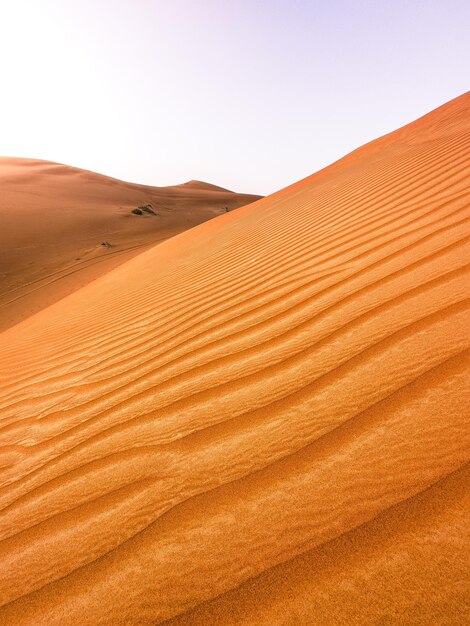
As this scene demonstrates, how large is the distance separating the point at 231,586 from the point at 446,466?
55 cm

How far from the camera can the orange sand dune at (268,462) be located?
0.74m

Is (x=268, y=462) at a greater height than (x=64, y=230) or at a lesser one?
lesser

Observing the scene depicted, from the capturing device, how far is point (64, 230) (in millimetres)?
14555

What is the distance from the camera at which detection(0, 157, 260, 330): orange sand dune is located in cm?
916

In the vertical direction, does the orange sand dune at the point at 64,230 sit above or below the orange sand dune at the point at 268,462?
above

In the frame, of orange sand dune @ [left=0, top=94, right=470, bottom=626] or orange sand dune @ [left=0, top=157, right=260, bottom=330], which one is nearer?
orange sand dune @ [left=0, top=94, right=470, bottom=626]

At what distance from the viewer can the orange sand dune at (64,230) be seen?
9.16 meters

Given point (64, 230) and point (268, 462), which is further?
point (64, 230)

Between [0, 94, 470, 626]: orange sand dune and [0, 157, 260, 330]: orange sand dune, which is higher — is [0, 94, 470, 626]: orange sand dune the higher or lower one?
the lower one

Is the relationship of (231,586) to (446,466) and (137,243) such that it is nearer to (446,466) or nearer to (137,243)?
(446,466)

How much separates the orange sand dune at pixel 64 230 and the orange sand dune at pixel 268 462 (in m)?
6.56

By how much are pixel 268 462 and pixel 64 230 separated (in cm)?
1560

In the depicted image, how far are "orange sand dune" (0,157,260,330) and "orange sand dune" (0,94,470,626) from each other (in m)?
6.56

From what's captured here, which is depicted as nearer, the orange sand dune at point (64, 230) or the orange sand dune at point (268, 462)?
the orange sand dune at point (268, 462)
